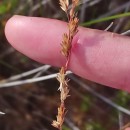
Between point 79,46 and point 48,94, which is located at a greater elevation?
point 48,94

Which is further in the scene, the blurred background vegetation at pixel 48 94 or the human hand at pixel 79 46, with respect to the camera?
the blurred background vegetation at pixel 48 94

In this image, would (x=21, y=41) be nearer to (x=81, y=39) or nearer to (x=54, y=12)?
(x=81, y=39)

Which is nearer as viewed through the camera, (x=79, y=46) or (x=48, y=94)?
(x=79, y=46)

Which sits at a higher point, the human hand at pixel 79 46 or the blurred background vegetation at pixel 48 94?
the blurred background vegetation at pixel 48 94
